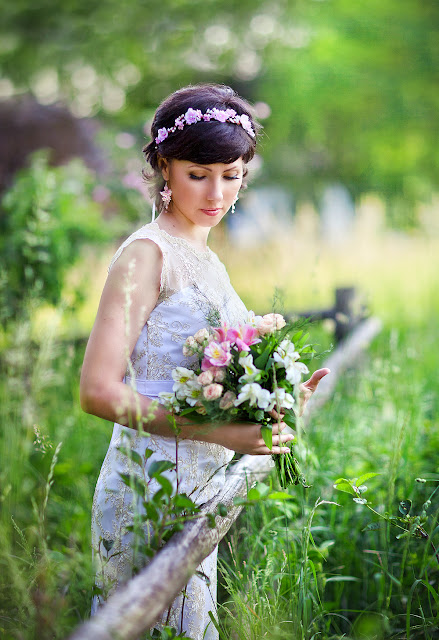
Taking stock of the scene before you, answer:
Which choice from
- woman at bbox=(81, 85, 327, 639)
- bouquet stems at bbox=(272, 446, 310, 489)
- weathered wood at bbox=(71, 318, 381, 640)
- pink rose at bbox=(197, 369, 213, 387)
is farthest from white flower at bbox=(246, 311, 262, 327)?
weathered wood at bbox=(71, 318, 381, 640)

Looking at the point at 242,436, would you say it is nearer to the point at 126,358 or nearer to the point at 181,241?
the point at 126,358

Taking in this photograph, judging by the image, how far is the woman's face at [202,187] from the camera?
74.4 inches

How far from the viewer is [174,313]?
1.83 m

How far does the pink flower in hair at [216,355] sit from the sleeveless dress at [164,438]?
189 mm

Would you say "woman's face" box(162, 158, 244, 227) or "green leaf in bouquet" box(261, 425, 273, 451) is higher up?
"woman's face" box(162, 158, 244, 227)

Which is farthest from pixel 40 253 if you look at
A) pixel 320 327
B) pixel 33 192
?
pixel 320 327

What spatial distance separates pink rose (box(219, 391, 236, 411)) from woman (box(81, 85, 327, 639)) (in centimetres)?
12

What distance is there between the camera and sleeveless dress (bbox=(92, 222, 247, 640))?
1.82 meters

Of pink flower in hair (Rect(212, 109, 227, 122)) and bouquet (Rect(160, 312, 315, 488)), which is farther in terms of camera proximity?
pink flower in hair (Rect(212, 109, 227, 122))

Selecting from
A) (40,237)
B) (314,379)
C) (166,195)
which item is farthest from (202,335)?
(40,237)

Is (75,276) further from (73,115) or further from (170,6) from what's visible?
(73,115)

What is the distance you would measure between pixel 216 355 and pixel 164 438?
40cm

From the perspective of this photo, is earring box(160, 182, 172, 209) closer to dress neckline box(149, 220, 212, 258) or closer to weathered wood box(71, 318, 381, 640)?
dress neckline box(149, 220, 212, 258)

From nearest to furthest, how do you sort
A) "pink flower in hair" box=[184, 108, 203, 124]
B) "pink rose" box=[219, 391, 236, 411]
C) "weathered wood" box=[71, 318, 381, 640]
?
"weathered wood" box=[71, 318, 381, 640]
"pink rose" box=[219, 391, 236, 411]
"pink flower in hair" box=[184, 108, 203, 124]
